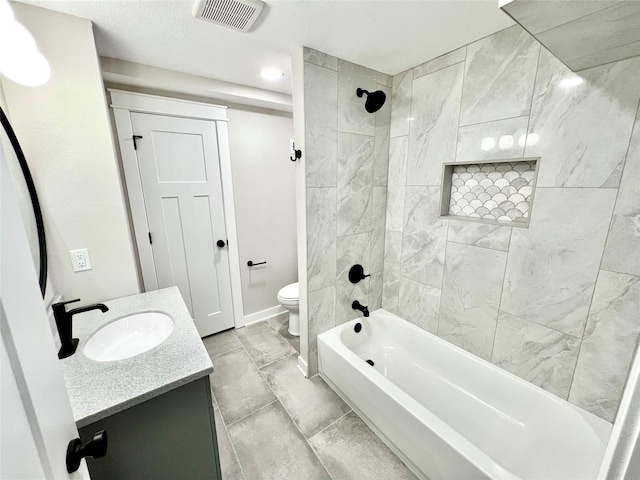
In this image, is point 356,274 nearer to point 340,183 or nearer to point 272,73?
point 340,183

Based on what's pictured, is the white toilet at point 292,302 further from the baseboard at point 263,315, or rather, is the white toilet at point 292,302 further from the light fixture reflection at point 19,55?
the light fixture reflection at point 19,55

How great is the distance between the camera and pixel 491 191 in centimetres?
166

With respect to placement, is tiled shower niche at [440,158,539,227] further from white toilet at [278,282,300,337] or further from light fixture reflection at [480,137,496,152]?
white toilet at [278,282,300,337]

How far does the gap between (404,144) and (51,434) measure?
2205 mm

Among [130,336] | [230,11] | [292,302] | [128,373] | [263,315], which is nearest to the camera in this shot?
[128,373]

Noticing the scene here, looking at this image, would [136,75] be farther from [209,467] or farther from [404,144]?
[209,467]

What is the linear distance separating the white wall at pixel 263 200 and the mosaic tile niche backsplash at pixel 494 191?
5.26 ft

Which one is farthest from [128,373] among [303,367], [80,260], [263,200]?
[263,200]

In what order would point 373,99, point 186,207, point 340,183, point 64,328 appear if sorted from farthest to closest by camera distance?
point 186,207
point 340,183
point 373,99
point 64,328

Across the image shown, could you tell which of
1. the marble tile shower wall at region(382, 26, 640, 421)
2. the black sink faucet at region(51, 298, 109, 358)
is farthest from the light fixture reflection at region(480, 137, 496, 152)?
the black sink faucet at region(51, 298, 109, 358)

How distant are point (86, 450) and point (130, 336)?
938 mm

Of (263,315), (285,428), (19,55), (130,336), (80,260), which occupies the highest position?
(19,55)

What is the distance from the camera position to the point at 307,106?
164 centimetres

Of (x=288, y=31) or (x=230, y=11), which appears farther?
(x=288, y=31)
